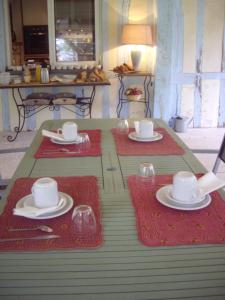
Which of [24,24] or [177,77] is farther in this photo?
[24,24]

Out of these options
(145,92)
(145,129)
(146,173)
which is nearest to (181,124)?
(145,92)

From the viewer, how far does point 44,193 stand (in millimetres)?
1278

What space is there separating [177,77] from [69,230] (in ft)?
13.6

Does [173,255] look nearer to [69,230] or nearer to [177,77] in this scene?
[69,230]

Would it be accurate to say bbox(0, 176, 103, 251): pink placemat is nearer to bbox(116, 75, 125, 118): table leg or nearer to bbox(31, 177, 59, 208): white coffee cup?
bbox(31, 177, 59, 208): white coffee cup

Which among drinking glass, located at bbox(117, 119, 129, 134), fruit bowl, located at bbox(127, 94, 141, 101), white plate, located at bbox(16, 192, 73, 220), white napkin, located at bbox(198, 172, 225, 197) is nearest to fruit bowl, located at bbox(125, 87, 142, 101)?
fruit bowl, located at bbox(127, 94, 141, 101)

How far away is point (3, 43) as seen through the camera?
4.83 metres

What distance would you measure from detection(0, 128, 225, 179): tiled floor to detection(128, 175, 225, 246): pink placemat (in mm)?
2360

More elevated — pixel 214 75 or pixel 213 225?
pixel 214 75

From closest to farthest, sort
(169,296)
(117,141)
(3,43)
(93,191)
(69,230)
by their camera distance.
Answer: (169,296), (69,230), (93,191), (117,141), (3,43)

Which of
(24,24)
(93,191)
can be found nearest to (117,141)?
(93,191)

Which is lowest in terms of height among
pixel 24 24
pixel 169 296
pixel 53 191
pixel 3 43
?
pixel 169 296

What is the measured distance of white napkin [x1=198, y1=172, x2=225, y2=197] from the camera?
139 centimetres

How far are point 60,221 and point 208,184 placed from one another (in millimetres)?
589
